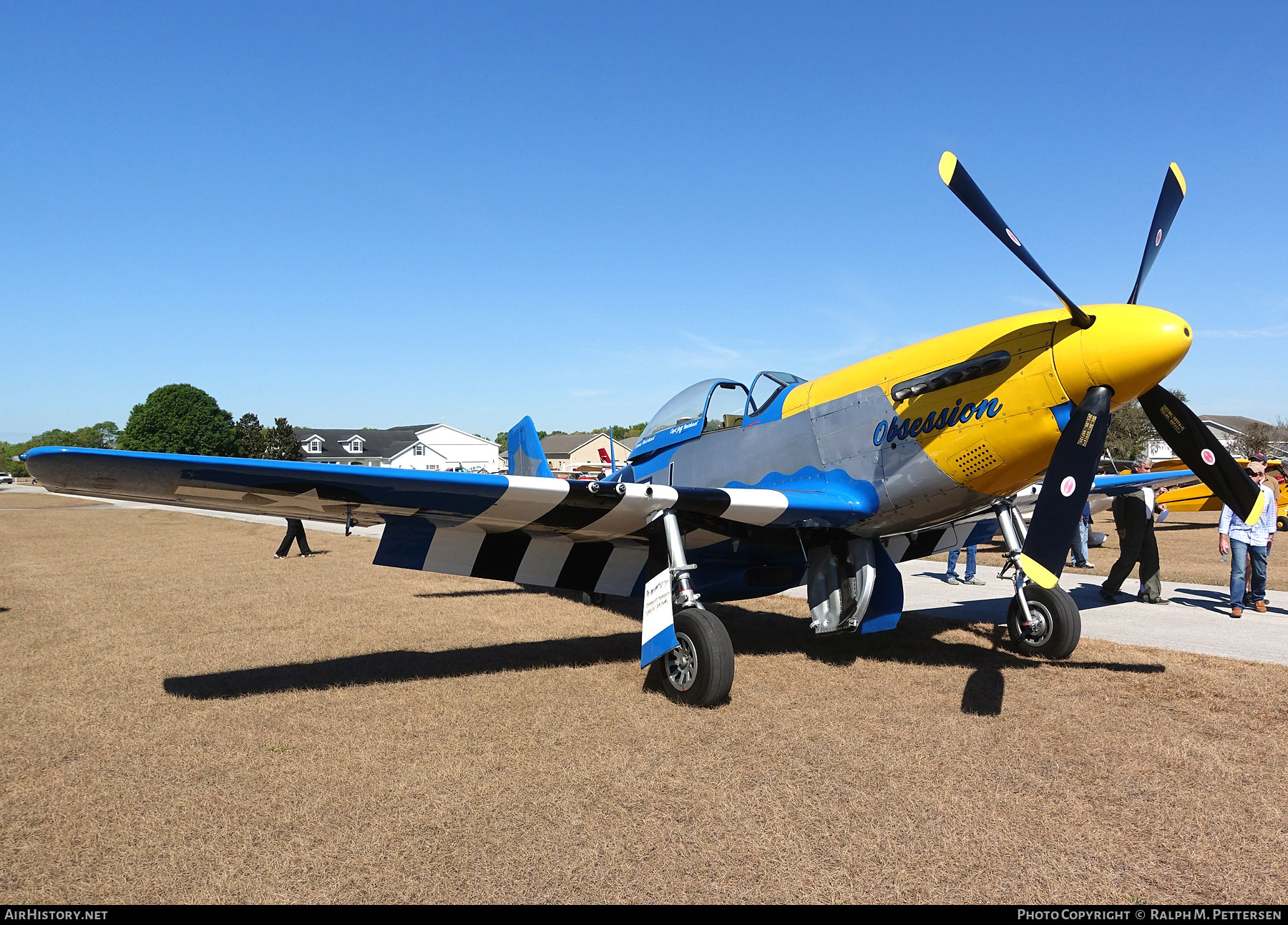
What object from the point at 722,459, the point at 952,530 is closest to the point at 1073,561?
the point at 952,530

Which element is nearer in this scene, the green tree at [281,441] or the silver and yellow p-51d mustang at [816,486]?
the silver and yellow p-51d mustang at [816,486]

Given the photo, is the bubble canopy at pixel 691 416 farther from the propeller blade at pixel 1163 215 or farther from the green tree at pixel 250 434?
the green tree at pixel 250 434

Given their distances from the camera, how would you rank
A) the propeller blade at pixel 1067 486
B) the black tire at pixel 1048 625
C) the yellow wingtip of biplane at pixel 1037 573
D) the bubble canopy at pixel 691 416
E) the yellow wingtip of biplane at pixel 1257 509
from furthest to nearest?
1. the bubble canopy at pixel 691 416
2. the black tire at pixel 1048 625
3. the yellow wingtip of biplane at pixel 1257 509
4. the propeller blade at pixel 1067 486
5. the yellow wingtip of biplane at pixel 1037 573

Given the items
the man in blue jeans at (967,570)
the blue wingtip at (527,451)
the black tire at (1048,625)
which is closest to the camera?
the black tire at (1048,625)

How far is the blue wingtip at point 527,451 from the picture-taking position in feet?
33.3

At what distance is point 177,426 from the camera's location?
69.8 m

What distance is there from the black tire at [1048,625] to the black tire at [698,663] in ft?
9.89

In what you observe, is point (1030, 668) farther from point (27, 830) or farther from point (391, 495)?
point (27, 830)

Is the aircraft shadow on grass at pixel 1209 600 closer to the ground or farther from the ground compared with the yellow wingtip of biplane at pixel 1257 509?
closer to the ground

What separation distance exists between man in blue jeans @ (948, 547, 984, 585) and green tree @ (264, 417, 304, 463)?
196 ft

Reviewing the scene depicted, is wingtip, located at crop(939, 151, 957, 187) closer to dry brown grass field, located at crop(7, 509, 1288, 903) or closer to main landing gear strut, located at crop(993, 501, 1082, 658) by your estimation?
main landing gear strut, located at crop(993, 501, 1082, 658)

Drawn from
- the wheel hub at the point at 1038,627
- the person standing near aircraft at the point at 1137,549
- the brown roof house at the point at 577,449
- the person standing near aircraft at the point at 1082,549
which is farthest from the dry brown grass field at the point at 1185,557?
the brown roof house at the point at 577,449

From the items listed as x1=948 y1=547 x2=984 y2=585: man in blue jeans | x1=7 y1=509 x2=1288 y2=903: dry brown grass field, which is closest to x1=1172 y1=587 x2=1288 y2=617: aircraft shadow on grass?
x1=948 y1=547 x2=984 y2=585: man in blue jeans

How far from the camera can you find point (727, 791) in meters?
3.57
